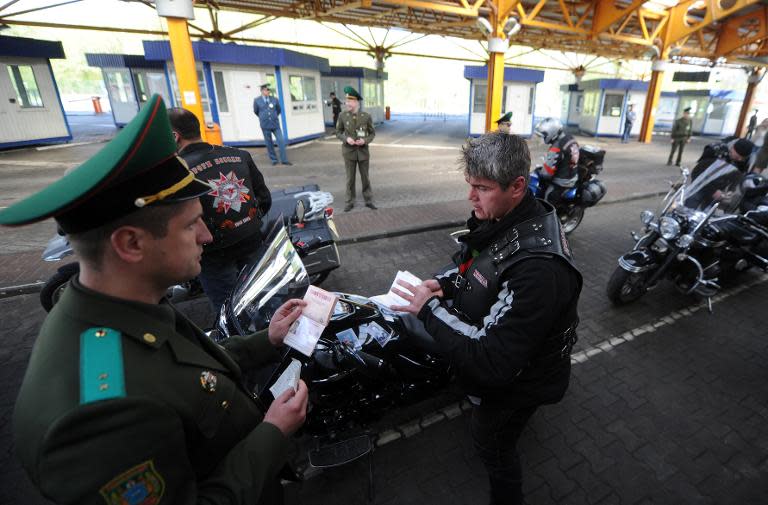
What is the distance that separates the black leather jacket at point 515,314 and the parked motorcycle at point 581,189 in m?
4.94

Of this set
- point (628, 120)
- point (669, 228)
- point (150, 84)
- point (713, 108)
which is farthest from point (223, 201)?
point (713, 108)

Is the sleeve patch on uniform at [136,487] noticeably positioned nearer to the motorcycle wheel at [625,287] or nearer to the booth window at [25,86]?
the motorcycle wheel at [625,287]

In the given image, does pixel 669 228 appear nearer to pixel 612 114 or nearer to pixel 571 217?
pixel 571 217

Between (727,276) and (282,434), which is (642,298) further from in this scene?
(282,434)

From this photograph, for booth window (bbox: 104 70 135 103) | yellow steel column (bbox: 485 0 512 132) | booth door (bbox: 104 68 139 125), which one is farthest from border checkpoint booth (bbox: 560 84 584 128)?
booth window (bbox: 104 70 135 103)

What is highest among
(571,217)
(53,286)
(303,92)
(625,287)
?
(303,92)

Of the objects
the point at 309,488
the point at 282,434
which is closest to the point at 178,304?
the point at 309,488

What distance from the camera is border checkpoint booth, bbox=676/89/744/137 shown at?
71.6 feet

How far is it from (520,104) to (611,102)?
622 centimetres

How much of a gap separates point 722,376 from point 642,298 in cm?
145

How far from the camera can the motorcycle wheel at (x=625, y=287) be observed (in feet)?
14.0

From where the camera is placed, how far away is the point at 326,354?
2.24 meters

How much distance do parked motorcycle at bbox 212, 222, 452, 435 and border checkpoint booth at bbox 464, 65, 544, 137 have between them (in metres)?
17.8

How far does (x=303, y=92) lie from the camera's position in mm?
16844
